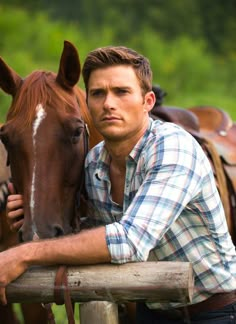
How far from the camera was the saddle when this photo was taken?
200 inches

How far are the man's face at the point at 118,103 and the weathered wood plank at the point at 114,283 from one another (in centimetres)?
63

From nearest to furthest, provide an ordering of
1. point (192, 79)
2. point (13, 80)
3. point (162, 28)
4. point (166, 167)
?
1. point (166, 167)
2. point (13, 80)
3. point (192, 79)
4. point (162, 28)

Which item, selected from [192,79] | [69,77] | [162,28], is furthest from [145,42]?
[69,77]

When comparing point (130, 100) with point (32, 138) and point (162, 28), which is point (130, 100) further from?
point (162, 28)

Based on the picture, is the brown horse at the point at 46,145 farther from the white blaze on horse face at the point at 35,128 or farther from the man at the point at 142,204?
the man at the point at 142,204

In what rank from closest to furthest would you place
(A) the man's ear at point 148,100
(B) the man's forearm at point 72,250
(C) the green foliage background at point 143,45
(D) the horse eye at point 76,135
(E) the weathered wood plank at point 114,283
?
(E) the weathered wood plank at point 114,283, (B) the man's forearm at point 72,250, (A) the man's ear at point 148,100, (D) the horse eye at point 76,135, (C) the green foliage background at point 143,45

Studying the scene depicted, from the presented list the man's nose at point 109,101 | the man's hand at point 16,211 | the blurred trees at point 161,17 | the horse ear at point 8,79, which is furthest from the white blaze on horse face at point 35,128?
the blurred trees at point 161,17

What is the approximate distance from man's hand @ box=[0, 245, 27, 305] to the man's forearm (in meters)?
0.02

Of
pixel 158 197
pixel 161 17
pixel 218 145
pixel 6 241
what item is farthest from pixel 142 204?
pixel 161 17

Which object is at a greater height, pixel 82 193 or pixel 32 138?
pixel 32 138

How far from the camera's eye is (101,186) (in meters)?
3.29

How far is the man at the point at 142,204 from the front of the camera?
109 inches

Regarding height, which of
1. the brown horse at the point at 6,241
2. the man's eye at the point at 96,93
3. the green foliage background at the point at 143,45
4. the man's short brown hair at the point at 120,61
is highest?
the green foliage background at the point at 143,45

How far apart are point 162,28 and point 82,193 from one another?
28.0 meters
